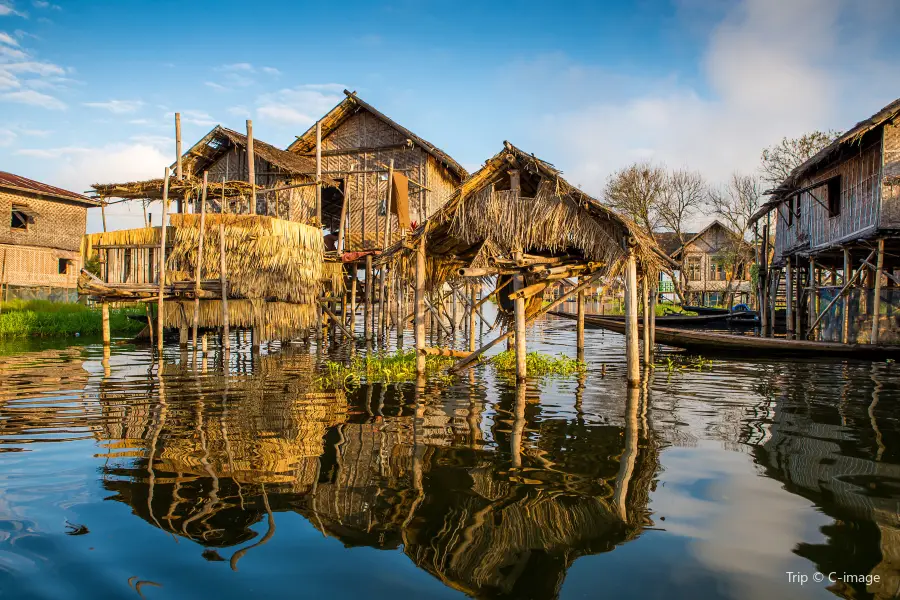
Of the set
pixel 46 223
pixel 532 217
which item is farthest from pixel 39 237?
pixel 532 217

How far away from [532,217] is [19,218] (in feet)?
99.2

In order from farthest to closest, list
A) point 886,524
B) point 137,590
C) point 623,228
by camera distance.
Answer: point 623,228, point 886,524, point 137,590

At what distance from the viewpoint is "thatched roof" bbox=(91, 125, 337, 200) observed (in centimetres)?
1647

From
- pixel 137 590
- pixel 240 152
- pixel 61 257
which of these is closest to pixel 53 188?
pixel 61 257

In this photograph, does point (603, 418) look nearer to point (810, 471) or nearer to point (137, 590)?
point (810, 471)

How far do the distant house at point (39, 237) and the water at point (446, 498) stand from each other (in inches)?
1022

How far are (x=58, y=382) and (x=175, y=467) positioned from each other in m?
6.60

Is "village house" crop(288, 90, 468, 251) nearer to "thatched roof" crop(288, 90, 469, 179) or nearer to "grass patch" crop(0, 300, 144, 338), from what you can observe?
"thatched roof" crop(288, 90, 469, 179)

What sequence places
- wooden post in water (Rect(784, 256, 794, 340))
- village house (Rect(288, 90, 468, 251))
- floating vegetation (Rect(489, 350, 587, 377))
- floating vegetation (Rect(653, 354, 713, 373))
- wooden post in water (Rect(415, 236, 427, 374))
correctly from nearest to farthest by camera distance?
wooden post in water (Rect(415, 236, 427, 374)), floating vegetation (Rect(489, 350, 587, 377)), floating vegetation (Rect(653, 354, 713, 373)), wooden post in water (Rect(784, 256, 794, 340)), village house (Rect(288, 90, 468, 251))

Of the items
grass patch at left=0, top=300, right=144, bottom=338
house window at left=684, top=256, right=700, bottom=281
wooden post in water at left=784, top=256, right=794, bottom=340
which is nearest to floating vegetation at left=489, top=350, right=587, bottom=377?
wooden post in water at left=784, top=256, right=794, bottom=340

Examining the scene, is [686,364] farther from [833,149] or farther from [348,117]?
[348,117]

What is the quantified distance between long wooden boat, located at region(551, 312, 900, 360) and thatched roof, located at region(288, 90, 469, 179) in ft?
32.8

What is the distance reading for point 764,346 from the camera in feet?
48.6

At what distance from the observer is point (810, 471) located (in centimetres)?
479
